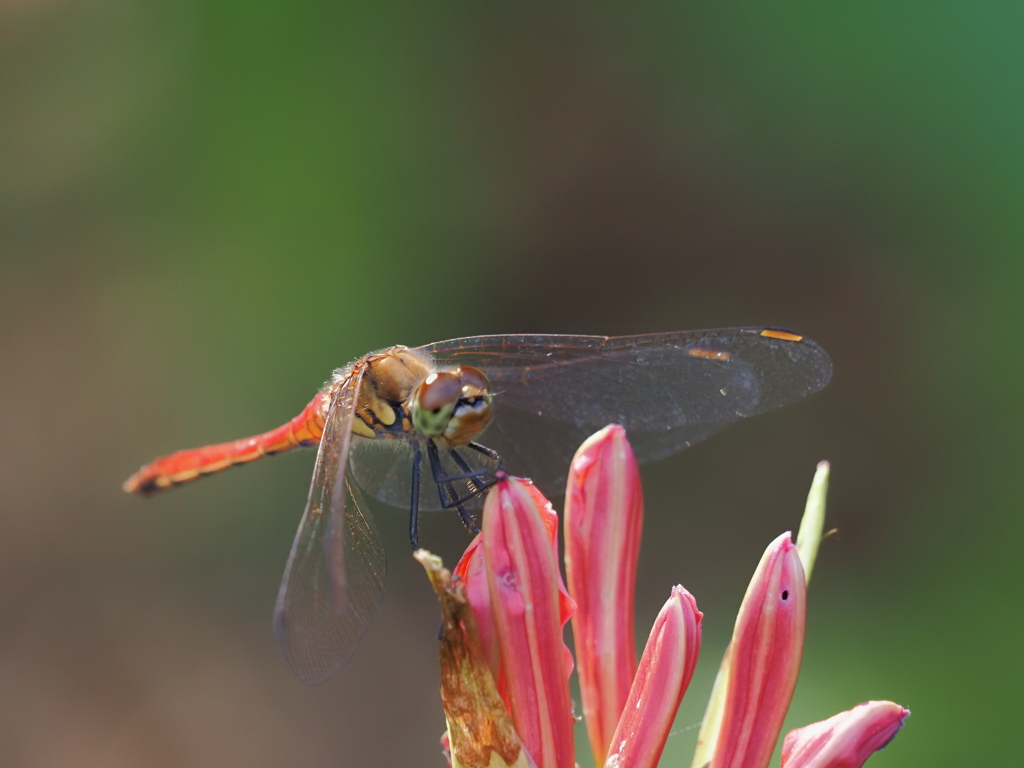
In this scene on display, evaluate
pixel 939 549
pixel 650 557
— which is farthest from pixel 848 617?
pixel 650 557

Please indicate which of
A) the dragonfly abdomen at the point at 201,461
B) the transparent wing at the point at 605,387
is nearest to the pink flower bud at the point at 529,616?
the transparent wing at the point at 605,387

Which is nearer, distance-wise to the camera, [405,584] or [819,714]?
[819,714]

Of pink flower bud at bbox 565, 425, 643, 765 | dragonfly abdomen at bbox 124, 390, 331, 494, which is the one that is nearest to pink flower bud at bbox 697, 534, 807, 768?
pink flower bud at bbox 565, 425, 643, 765

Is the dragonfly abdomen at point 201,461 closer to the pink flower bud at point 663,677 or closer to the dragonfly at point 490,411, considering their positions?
the dragonfly at point 490,411

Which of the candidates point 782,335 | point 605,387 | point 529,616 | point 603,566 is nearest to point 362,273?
point 605,387

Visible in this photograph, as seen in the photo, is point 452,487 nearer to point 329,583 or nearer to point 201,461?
point 329,583

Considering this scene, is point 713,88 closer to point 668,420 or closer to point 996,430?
point 996,430
